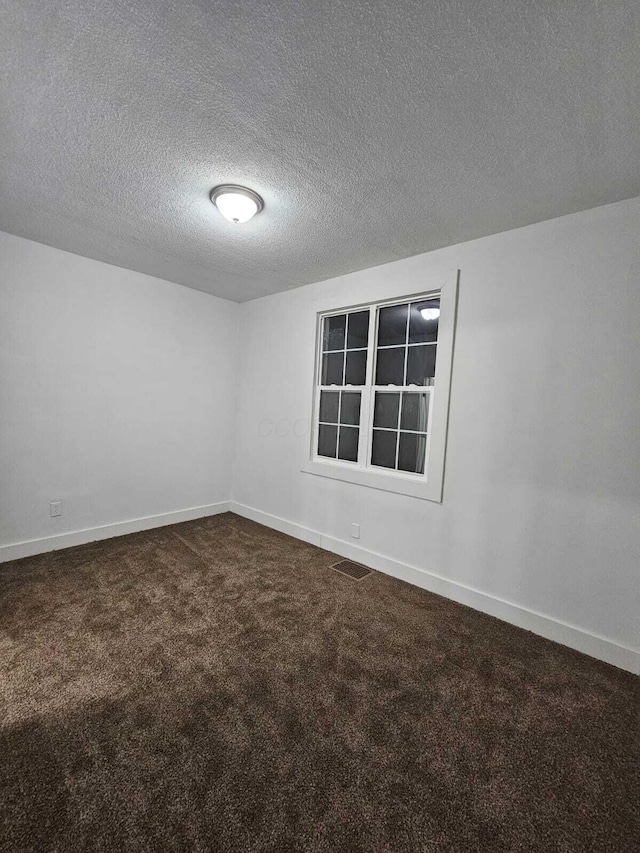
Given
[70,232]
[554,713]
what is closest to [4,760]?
[554,713]

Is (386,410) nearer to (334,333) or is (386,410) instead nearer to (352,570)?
(334,333)

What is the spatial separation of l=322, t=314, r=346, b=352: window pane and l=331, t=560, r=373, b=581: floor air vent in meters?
2.07

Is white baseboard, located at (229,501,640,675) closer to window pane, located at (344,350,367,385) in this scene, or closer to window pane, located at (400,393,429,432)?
window pane, located at (400,393,429,432)

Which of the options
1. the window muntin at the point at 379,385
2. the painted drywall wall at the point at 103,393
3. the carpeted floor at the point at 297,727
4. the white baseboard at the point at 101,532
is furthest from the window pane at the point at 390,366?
the white baseboard at the point at 101,532

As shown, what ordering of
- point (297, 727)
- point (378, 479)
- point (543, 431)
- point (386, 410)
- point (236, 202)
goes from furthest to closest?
point (386, 410)
point (378, 479)
point (543, 431)
point (236, 202)
point (297, 727)

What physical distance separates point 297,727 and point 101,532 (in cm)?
286

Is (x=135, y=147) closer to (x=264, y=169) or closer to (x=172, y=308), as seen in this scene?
(x=264, y=169)

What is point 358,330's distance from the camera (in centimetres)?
343

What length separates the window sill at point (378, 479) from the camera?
2.79 metres

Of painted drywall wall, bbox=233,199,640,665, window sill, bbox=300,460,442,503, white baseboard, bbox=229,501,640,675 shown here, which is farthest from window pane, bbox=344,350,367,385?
white baseboard, bbox=229,501,640,675

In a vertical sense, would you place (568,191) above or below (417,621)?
above

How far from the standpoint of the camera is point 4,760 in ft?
4.31

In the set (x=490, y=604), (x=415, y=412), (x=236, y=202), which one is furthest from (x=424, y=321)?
(x=490, y=604)

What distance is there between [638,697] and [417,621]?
1119 mm
